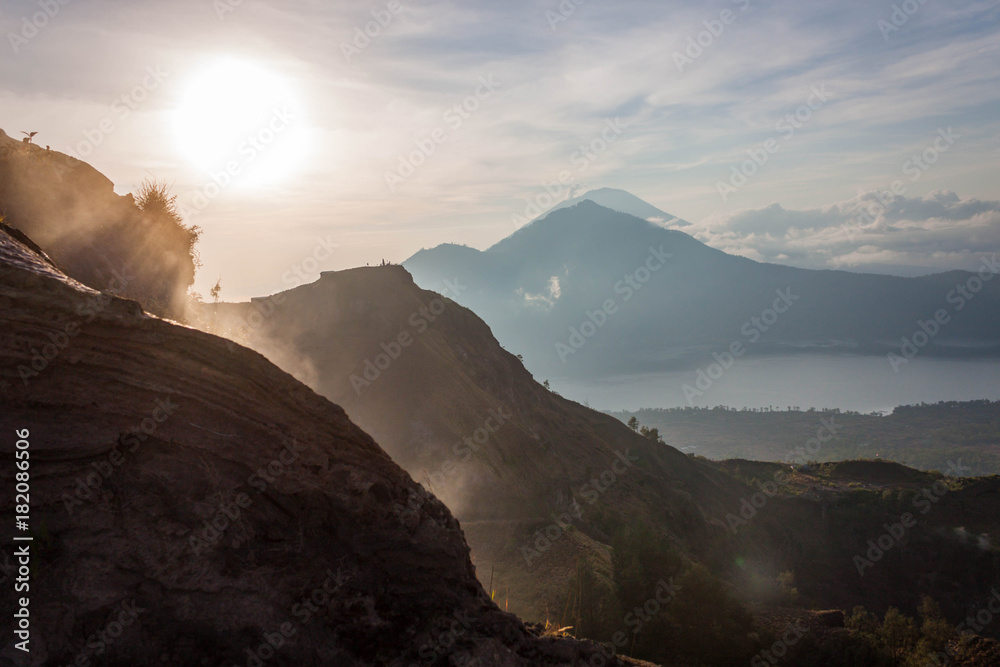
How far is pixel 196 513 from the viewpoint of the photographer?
773 centimetres

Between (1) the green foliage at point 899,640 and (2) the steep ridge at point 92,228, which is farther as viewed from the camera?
(1) the green foliage at point 899,640

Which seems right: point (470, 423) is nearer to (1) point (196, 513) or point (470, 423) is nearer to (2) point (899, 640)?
(2) point (899, 640)

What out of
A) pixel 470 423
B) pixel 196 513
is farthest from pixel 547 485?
pixel 196 513

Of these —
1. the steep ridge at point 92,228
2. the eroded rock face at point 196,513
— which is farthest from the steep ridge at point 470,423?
the eroded rock face at point 196,513

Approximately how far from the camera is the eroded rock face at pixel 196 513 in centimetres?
703

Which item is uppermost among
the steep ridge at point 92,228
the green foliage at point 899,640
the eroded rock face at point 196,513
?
the steep ridge at point 92,228

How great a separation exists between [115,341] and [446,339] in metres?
50.1

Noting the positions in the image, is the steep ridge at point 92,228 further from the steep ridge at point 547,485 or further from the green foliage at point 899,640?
the green foliage at point 899,640

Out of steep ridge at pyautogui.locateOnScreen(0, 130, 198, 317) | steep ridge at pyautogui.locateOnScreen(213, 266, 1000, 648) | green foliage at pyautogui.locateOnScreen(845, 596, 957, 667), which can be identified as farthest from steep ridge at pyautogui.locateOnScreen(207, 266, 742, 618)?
steep ridge at pyautogui.locateOnScreen(0, 130, 198, 317)

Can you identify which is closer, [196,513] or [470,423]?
[196,513]

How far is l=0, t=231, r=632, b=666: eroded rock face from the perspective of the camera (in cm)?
703

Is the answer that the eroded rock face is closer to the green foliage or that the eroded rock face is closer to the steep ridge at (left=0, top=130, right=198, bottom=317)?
the steep ridge at (left=0, top=130, right=198, bottom=317)

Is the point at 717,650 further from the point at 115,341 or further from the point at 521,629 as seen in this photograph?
the point at 115,341

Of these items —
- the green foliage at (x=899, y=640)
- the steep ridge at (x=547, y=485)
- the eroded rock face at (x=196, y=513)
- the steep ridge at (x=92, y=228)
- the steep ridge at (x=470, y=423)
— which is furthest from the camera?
the steep ridge at (x=547, y=485)
